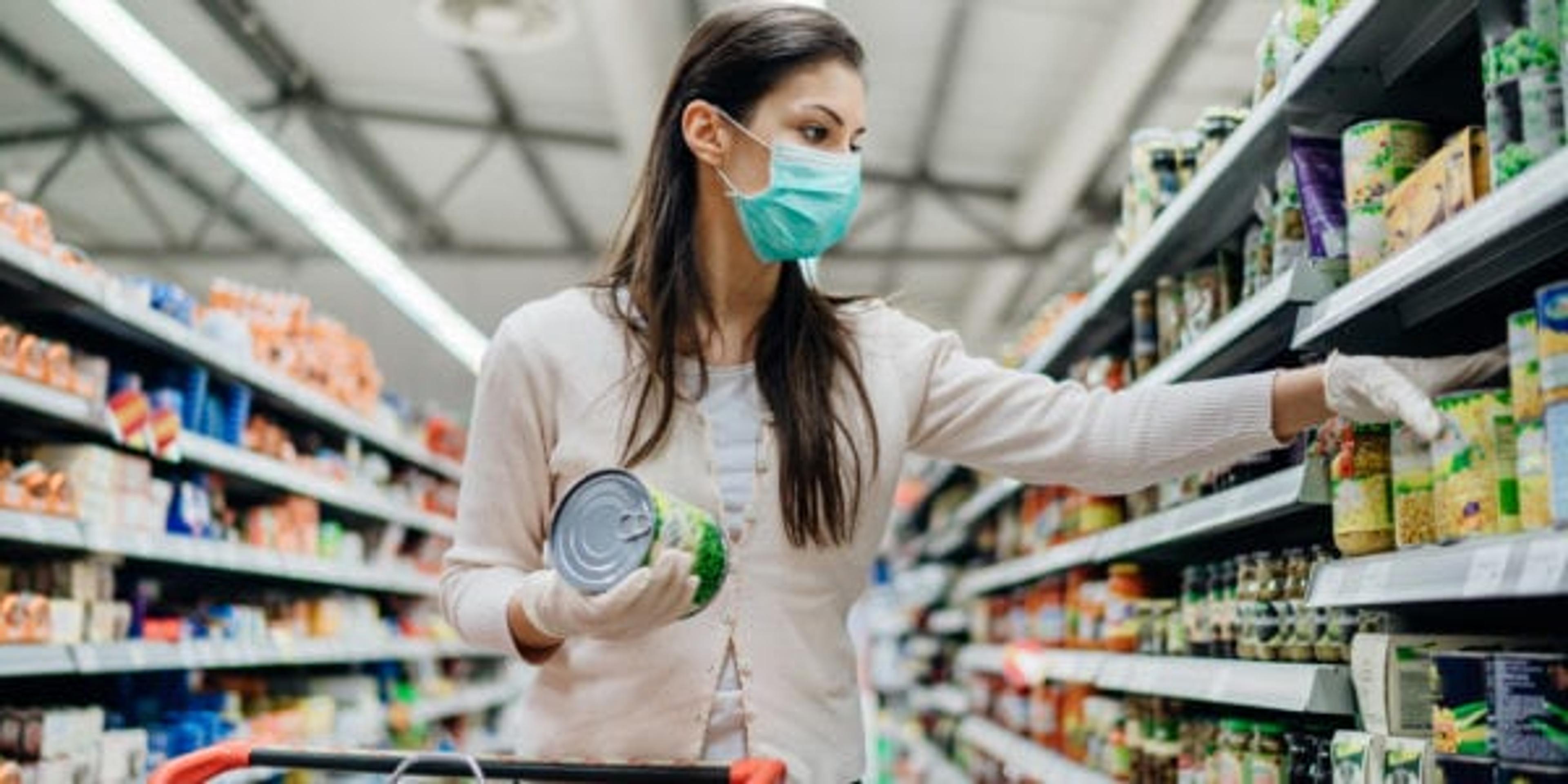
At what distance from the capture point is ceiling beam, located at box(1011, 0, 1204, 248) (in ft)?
22.3

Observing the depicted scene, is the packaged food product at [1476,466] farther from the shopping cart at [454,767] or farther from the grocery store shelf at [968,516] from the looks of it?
the grocery store shelf at [968,516]

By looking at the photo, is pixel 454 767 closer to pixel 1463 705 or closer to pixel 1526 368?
pixel 1463 705

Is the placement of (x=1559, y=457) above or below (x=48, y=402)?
below

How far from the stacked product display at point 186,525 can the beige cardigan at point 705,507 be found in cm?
206

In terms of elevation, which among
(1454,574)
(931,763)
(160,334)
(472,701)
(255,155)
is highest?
(255,155)

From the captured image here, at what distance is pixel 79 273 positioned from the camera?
389 cm

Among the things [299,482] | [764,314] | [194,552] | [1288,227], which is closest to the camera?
[764,314]

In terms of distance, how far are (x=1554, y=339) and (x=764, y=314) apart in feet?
3.55

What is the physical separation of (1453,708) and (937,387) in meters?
0.83

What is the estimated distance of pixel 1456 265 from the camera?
74.1 inches

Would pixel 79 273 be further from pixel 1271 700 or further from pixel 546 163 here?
pixel 546 163

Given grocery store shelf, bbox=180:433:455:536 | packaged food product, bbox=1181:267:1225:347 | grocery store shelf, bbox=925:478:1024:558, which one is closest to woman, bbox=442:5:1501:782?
packaged food product, bbox=1181:267:1225:347

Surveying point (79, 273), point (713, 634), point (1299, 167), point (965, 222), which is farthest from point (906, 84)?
point (713, 634)

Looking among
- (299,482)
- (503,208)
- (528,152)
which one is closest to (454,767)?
(299,482)
